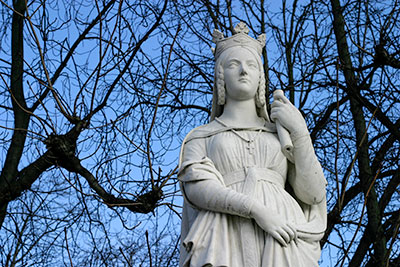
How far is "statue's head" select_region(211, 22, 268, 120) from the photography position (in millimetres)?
6512

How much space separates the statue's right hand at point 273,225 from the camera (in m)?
5.75

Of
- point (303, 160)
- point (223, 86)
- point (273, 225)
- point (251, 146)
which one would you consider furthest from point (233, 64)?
point (273, 225)

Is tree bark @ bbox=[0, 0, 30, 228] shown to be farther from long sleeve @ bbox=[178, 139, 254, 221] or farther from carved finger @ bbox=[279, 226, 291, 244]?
carved finger @ bbox=[279, 226, 291, 244]

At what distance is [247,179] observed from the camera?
6047 mm

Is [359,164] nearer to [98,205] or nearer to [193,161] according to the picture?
[98,205]

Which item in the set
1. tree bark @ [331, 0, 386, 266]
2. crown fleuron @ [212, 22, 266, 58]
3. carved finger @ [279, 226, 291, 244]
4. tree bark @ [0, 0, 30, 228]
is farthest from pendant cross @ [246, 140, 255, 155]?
tree bark @ [0, 0, 30, 228]

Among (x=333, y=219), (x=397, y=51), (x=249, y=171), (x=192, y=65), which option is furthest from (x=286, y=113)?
(x=192, y=65)

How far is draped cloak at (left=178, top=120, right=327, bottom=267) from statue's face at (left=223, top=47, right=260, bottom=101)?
26cm

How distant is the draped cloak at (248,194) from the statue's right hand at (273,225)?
0.05 m

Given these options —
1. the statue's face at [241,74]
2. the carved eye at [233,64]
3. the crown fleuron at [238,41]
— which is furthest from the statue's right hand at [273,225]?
the crown fleuron at [238,41]

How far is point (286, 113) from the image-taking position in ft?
20.5

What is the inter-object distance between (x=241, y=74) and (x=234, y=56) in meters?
0.17

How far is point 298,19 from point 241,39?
13.2 feet

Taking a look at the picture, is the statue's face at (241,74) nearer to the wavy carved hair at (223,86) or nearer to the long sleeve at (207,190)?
the wavy carved hair at (223,86)
